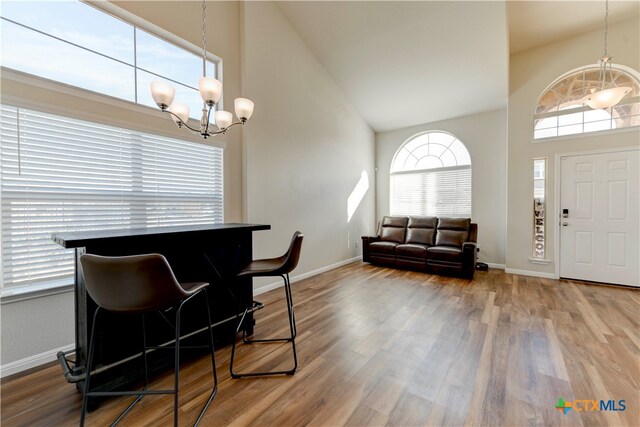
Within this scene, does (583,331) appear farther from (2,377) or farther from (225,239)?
(2,377)

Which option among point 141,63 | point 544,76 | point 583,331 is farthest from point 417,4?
point 583,331

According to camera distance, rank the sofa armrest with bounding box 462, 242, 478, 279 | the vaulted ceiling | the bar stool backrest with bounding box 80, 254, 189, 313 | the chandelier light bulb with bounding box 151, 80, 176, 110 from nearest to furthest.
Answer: the bar stool backrest with bounding box 80, 254, 189, 313, the chandelier light bulb with bounding box 151, 80, 176, 110, the vaulted ceiling, the sofa armrest with bounding box 462, 242, 478, 279

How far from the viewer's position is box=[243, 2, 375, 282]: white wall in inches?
140

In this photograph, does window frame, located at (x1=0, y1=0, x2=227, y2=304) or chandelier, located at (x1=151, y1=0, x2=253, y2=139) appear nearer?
chandelier, located at (x1=151, y1=0, x2=253, y2=139)

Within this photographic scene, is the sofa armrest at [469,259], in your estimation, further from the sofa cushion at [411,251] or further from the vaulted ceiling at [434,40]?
the vaulted ceiling at [434,40]

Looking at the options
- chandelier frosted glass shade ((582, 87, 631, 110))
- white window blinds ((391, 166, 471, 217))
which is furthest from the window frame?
white window blinds ((391, 166, 471, 217))

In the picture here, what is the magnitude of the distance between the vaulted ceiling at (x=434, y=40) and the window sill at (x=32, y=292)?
432 cm

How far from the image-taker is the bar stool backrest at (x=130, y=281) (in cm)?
120

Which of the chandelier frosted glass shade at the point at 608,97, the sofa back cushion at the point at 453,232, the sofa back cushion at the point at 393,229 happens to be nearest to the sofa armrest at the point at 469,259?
→ the sofa back cushion at the point at 453,232

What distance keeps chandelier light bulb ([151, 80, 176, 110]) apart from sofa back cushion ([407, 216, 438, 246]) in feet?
15.2

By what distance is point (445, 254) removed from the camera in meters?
4.41

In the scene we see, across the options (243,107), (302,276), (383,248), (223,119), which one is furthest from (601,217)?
(223,119)

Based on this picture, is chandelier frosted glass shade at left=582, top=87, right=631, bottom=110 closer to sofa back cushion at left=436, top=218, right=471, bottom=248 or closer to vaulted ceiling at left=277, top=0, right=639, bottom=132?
vaulted ceiling at left=277, top=0, right=639, bottom=132

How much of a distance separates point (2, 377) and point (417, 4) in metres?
5.48
